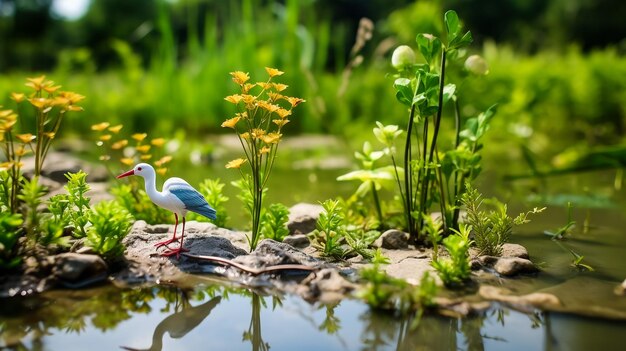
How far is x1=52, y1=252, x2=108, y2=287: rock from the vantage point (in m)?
2.19

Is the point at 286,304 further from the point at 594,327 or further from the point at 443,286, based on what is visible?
the point at 594,327

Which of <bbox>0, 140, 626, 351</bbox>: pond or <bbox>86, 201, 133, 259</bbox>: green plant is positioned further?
<bbox>86, 201, 133, 259</bbox>: green plant

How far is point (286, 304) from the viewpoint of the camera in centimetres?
214

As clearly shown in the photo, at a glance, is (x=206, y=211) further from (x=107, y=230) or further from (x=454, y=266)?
(x=454, y=266)

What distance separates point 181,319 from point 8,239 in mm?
737

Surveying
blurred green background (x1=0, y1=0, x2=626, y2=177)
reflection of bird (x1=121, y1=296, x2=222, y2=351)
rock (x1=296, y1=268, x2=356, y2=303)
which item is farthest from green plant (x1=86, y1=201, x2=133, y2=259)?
blurred green background (x1=0, y1=0, x2=626, y2=177)

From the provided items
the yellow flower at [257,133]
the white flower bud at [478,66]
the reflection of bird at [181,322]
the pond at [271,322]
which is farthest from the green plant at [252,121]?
the white flower bud at [478,66]

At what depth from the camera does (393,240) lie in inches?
110

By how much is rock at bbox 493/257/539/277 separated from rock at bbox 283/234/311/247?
870 millimetres

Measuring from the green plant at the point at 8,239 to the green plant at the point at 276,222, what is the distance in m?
1.02

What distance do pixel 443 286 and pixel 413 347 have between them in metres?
0.50

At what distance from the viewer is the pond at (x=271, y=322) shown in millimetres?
1815

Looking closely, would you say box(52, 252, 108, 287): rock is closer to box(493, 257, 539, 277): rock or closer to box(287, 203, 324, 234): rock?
box(287, 203, 324, 234): rock

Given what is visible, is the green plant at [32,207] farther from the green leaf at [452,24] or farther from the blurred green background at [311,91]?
the blurred green background at [311,91]
